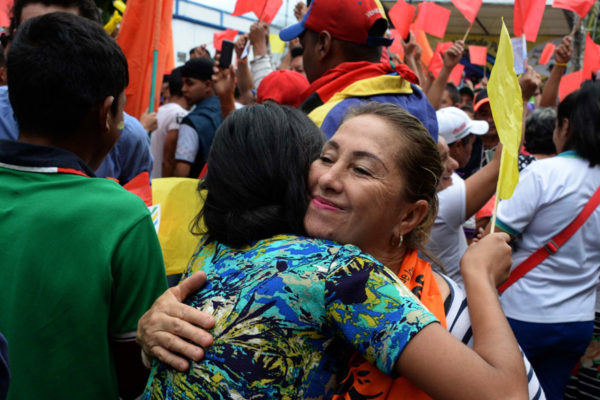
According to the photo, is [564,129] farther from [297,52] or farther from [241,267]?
[297,52]

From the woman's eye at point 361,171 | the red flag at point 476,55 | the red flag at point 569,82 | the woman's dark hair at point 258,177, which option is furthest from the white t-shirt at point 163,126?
the red flag at point 476,55

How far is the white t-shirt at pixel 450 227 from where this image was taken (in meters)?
2.73

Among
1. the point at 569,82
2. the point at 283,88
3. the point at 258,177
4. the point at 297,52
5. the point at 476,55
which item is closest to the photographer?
the point at 258,177

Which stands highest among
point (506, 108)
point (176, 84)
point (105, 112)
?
point (506, 108)

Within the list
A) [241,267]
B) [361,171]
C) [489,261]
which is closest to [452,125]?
[489,261]

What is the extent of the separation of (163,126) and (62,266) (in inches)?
162

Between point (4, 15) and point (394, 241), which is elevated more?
point (394, 241)

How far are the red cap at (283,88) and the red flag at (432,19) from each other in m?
4.20

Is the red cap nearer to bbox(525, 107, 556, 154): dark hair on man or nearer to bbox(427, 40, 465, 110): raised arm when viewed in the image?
bbox(427, 40, 465, 110): raised arm

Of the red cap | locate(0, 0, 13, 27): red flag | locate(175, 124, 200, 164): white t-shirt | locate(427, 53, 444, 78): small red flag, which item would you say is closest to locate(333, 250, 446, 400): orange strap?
the red cap

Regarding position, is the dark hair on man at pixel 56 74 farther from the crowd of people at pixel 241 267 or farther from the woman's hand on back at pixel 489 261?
the woman's hand on back at pixel 489 261

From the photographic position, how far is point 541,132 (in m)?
4.24

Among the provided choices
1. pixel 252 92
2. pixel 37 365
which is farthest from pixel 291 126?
pixel 252 92

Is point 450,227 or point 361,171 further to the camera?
point 450,227
